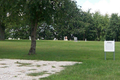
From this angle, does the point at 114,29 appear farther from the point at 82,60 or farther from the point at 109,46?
the point at 82,60

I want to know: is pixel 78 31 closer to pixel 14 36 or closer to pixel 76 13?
pixel 14 36

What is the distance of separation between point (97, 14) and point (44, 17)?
6977 centimetres

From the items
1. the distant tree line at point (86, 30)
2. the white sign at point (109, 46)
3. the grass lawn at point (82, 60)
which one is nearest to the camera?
the grass lawn at point (82, 60)

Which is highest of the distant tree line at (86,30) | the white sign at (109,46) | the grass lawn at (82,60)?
the distant tree line at (86,30)

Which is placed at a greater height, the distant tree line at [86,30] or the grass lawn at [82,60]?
the distant tree line at [86,30]

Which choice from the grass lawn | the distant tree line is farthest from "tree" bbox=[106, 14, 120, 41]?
the grass lawn

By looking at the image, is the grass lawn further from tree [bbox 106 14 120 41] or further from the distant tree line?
tree [bbox 106 14 120 41]

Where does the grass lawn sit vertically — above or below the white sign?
below

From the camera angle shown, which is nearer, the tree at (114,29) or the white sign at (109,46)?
the white sign at (109,46)

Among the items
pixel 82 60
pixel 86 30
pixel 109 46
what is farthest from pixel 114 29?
pixel 82 60

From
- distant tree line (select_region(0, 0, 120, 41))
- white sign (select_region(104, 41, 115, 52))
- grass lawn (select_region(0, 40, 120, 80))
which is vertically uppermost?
distant tree line (select_region(0, 0, 120, 41))

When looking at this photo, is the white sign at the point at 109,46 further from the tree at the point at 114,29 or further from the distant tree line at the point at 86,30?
the tree at the point at 114,29

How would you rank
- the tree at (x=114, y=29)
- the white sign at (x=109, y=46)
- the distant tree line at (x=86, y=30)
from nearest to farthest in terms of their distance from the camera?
the white sign at (x=109, y=46)
the distant tree line at (x=86, y=30)
the tree at (x=114, y=29)

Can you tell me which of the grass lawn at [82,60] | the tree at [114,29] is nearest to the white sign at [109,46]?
the grass lawn at [82,60]
